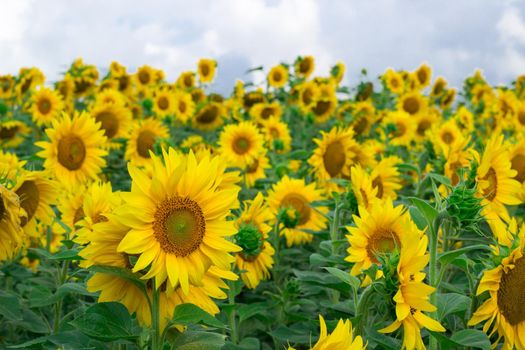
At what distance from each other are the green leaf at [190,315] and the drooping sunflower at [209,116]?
22.0ft

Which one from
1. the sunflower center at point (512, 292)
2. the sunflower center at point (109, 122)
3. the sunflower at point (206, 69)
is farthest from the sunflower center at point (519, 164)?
the sunflower at point (206, 69)

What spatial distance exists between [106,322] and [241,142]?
→ 13.6 feet

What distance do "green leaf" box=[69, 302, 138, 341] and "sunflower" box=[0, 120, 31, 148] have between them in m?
5.27

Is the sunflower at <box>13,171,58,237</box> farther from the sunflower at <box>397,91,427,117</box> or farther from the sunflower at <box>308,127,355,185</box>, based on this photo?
the sunflower at <box>397,91,427,117</box>

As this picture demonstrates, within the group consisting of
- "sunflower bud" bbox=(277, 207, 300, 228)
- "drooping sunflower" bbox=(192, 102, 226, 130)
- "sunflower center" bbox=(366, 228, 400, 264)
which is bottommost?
"sunflower center" bbox=(366, 228, 400, 264)

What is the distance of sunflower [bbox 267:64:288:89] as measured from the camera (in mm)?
10031

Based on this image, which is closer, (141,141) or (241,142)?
(141,141)

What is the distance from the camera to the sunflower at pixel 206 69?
1098cm

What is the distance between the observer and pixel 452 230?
3.19 metres

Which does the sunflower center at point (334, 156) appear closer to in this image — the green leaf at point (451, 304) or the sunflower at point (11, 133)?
the green leaf at point (451, 304)

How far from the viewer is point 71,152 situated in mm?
4453

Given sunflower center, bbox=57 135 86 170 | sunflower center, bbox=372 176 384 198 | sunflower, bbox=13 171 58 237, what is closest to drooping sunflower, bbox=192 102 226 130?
sunflower center, bbox=57 135 86 170

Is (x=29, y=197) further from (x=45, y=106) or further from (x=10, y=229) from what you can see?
(x=45, y=106)

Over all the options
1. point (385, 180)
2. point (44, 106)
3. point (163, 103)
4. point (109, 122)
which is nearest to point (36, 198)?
point (385, 180)
